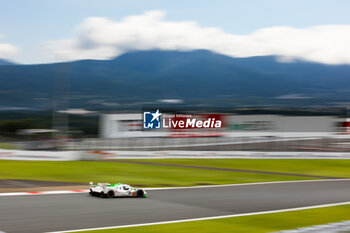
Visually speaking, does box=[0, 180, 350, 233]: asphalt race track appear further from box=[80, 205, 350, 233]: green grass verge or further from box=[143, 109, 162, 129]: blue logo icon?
box=[143, 109, 162, 129]: blue logo icon

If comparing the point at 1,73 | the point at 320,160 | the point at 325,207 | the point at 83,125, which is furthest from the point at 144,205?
the point at 1,73

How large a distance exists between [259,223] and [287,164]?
20.3 meters

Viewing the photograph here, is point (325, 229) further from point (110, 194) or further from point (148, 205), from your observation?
point (110, 194)

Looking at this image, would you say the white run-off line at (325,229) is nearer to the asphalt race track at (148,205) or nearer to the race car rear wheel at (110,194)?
the asphalt race track at (148,205)

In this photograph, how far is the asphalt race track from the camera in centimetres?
932

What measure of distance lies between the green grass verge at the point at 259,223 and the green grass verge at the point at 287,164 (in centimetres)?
1331

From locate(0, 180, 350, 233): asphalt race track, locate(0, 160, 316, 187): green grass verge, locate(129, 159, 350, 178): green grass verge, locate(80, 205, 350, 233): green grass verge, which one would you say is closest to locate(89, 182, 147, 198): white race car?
locate(0, 180, 350, 233): asphalt race track

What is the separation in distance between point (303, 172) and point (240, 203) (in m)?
13.6

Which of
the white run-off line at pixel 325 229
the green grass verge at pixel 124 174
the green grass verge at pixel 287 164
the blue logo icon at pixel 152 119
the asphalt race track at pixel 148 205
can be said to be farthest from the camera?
the blue logo icon at pixel 152 119

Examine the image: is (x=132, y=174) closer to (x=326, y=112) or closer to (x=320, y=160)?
(x=320, y=160)

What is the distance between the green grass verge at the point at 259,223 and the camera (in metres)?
8.98

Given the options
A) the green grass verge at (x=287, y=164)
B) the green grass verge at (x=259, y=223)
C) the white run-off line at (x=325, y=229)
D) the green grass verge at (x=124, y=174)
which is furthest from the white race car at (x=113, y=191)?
the green grass verge at (x=287, y=164)

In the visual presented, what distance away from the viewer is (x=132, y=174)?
22047mm

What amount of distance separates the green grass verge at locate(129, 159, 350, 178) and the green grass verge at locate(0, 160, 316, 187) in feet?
11.4
